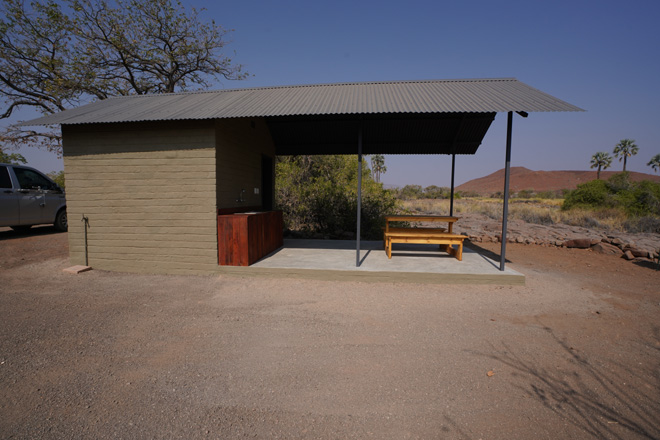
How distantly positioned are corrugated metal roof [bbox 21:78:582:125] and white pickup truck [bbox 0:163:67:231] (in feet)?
12.4

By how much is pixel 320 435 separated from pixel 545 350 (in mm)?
2406

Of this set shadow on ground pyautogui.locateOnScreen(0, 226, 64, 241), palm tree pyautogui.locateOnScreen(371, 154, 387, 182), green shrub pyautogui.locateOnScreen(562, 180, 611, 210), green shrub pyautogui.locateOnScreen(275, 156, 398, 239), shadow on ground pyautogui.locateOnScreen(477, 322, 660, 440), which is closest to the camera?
shadow on ground pyautogui.locateOnScreen(477, 322, 660, 440)

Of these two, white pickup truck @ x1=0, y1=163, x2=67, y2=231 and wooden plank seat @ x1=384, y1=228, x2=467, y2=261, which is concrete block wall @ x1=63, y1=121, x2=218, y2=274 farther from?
white pickup truck @ x1=0, y1=163, x2=67, y2=231

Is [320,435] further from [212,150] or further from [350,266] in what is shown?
[212,150]

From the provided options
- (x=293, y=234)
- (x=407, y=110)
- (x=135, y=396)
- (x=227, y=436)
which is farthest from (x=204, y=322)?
(x=293, y=234)

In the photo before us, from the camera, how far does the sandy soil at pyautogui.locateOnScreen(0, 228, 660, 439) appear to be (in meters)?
2.06

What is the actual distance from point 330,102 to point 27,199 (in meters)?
9.10

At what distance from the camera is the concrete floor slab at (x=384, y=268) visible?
529 centimetres

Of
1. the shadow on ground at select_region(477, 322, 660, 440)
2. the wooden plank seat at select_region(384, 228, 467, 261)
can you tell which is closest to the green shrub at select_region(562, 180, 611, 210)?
the wooden plank seat at select_region(384, 228, 467, 261)

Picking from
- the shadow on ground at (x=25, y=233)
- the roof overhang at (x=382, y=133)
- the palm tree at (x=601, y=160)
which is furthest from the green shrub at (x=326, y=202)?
the palm tree at (x=601, y=160)

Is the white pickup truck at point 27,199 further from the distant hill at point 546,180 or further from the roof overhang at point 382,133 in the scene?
the distant hill at point 546,180

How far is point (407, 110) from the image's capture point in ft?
17.0

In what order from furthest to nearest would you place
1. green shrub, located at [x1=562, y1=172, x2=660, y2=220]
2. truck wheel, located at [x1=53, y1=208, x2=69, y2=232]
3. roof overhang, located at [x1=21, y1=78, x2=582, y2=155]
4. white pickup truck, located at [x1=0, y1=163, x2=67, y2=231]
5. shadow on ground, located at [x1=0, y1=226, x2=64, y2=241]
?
green shrub, located at [x1=562, y1=172, x2=660, y2=220] → truck wheel, located at [x1=53, y1=208, x2=69, y2=232] → shadow on ground, located at [x1=0, y1=226, x2=64, y2=241] → white pickup truck, located at [x1=0, y1=163, x2=67, y2=231] → roof overhang, located at [x1=21, y1=78, x2=582, y2=155]

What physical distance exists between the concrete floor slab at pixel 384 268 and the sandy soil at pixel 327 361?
0.29 meters
